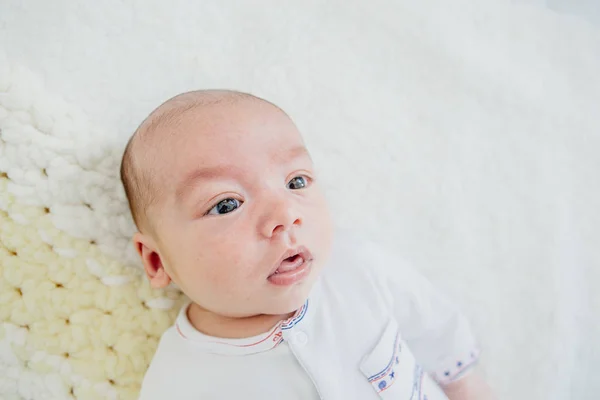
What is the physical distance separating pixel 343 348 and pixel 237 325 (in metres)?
0.18

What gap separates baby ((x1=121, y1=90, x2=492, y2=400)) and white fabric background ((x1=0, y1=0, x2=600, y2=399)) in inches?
6.4

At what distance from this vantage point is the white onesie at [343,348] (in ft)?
3.19

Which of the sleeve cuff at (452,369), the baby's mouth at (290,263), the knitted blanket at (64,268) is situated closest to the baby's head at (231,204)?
the baby's mouth at (290,263)

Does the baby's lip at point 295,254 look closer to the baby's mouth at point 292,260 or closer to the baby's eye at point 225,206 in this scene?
the baby's mouth at point 292,260

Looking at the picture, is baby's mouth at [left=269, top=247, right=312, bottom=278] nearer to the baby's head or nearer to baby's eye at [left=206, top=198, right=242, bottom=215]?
the baby's head

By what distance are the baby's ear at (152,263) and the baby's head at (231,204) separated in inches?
1.6

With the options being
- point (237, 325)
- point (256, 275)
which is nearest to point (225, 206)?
point (256, 275)

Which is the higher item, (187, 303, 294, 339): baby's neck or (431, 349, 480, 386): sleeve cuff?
(431, 349, 480, 386): sleeve cuff

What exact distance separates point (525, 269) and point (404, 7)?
634 millimetres

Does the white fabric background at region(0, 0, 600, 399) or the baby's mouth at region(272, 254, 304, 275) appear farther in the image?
the white fabric background at region(0, 0, 600, 399)

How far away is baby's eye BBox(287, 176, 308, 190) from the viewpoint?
3.21 feet

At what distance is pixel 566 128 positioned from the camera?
1302 mm

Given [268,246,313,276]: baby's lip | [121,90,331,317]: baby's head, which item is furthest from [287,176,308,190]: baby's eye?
[268,246,313,276]: baby's lip

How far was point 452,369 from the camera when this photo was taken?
112 cm
